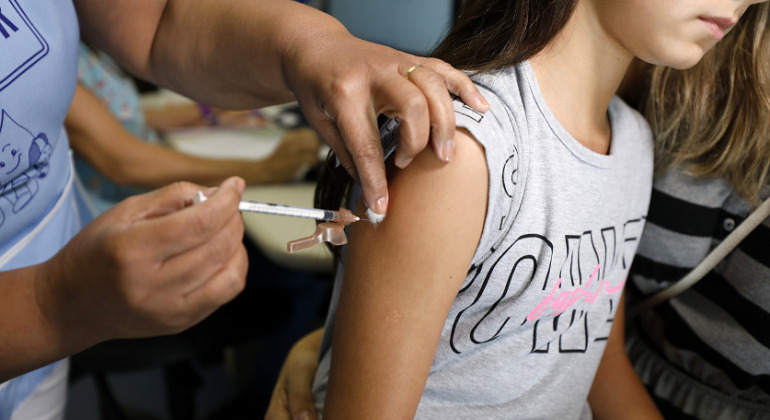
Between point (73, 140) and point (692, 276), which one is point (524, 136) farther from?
point (73, 140)

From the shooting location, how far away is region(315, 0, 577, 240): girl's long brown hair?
0.73 meters

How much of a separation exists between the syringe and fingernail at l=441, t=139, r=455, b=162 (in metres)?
0.11

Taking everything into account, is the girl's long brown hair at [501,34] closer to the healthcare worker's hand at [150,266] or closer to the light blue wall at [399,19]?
the healthcare worker's hand at [150,266]

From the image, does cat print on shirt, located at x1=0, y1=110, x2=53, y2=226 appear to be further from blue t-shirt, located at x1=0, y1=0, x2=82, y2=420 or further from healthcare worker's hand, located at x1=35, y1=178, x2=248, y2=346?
healthcare worker's hand, located at x1=35, y1=178, x2=248, y2=346

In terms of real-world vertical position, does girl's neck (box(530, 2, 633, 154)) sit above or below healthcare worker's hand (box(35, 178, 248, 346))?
above

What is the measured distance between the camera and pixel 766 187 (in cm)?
91

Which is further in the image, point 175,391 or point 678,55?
point 175,391

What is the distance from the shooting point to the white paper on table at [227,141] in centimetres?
195

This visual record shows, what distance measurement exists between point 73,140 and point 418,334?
1.26 metres

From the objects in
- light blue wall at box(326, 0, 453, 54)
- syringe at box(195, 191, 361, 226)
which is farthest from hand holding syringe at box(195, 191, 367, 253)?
light blue wall at box(326, 0, 453, 54)

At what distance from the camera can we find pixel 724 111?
951mm

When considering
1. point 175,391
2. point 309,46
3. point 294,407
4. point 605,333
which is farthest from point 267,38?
point 175,391

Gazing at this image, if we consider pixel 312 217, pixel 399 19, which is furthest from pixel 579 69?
pixel 399 19

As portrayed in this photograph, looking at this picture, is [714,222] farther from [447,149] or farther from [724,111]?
[447,149]
